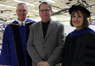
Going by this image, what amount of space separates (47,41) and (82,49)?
1.38 feet

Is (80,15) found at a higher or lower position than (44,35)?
higher

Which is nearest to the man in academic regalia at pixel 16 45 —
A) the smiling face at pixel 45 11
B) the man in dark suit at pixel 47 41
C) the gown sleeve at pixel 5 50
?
the gown sleeve at pixel 5 50

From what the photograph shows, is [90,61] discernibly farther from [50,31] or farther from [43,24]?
[43,24]

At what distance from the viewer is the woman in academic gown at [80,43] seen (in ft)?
4.82

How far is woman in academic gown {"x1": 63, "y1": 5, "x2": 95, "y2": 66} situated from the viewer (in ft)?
4.82

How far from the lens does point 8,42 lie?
2.08m

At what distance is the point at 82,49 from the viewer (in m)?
1.48

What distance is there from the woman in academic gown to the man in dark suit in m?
0.12

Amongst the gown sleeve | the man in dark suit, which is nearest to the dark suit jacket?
the man in dark suit

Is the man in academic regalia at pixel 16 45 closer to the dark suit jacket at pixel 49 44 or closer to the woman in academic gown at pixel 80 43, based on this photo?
the dark suit jacket at pixel 49 44

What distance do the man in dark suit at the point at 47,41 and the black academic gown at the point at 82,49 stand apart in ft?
0.59

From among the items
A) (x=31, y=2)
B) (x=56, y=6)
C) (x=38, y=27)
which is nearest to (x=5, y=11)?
(x=31, y=2)

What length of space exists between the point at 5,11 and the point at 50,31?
354 cm

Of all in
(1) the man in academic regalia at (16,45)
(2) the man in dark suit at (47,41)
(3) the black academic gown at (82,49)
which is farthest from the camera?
(1) the man in academic regalia at (16,45)
